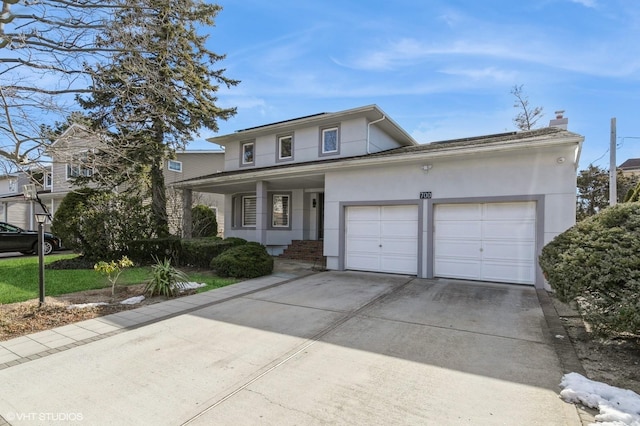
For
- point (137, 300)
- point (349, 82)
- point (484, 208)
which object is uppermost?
point (349, 82)

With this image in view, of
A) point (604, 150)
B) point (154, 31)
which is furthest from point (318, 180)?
point (604, 150)

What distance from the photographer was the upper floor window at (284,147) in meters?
13.6

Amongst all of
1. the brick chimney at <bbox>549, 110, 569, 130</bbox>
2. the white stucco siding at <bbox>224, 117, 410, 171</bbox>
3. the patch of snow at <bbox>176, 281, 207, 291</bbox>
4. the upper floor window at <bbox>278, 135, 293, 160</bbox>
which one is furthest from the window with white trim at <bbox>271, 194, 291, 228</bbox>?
the brick chimney at <bbox>549, 110, 569, 130</bbox>

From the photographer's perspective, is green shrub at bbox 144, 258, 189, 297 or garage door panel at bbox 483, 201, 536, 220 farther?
garage door panel at bbox 483, 201, 536, 220

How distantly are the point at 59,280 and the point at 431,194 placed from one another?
10.4m

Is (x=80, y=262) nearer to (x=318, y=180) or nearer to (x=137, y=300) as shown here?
(x=137, y=300)

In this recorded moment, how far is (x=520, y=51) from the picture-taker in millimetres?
9742

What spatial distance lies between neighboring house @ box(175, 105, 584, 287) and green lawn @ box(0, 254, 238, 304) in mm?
3999

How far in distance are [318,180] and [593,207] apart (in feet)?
69.7

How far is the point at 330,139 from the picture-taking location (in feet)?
41.1

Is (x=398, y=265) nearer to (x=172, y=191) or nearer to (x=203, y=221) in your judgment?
(x=172, y=191)

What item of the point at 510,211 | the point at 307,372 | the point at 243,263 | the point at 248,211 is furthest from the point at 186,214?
the point at 510,211

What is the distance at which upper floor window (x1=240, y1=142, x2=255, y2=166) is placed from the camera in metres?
14.6

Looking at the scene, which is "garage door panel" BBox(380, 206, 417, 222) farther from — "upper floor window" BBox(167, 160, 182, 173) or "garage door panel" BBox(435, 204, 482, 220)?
"upper floor window" BBox(167, 160, 182, 173)
